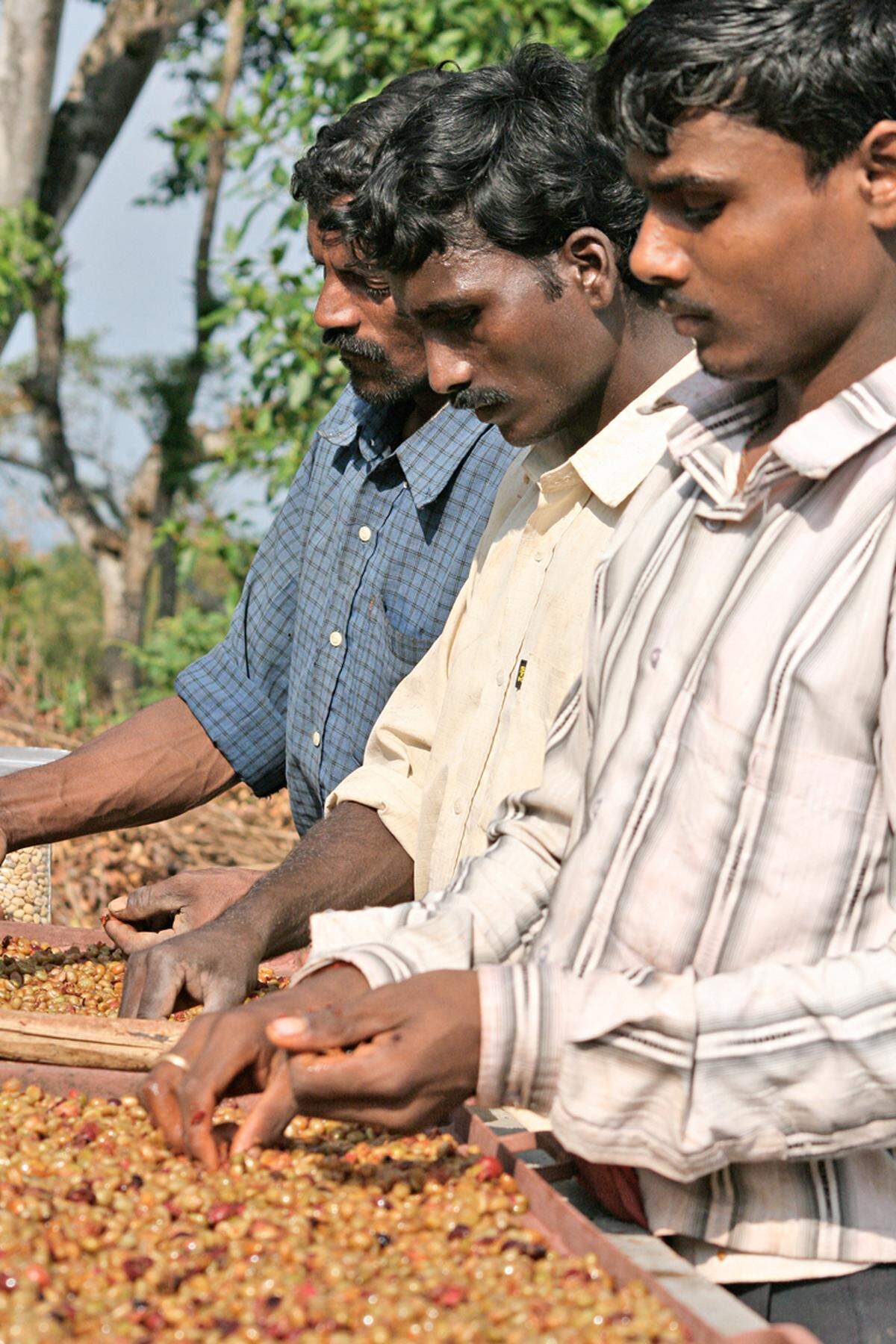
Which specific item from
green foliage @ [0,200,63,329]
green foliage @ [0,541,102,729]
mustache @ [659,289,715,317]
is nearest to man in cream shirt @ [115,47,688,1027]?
mustache @ [659,289,715,317]

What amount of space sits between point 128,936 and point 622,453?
1.24 metres

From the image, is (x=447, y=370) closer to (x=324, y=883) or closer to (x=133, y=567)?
(x=324, y=883)

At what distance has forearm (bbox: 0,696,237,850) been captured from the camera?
3.23 meters

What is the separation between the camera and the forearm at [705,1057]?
4.99 ft

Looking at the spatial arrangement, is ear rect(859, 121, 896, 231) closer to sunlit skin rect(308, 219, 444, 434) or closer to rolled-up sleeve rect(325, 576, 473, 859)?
rolled-up sleeve rect(325, 576, 473, 859)

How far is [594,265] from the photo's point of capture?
2502mm

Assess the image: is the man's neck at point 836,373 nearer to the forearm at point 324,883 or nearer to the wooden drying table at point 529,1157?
the wooden drying table at point 529,1157

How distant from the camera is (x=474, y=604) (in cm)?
266

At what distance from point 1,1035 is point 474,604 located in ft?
3.43

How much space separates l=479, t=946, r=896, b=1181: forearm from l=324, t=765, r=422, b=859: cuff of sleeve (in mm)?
1172

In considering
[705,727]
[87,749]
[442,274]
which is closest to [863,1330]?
[705,727]

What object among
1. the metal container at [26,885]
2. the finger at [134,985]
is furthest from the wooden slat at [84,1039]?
the metal container at [26,885]

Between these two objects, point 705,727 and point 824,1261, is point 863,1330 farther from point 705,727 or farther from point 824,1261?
point 705,727

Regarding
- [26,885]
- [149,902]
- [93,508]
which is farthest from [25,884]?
[93,508]
